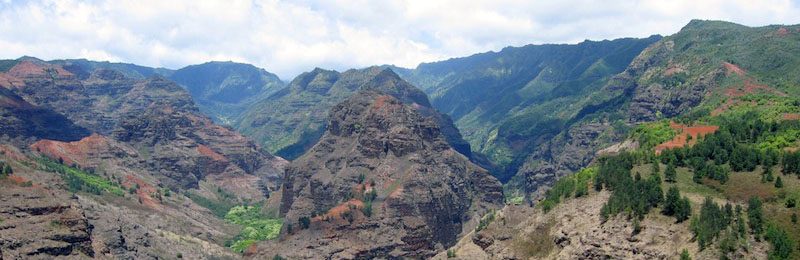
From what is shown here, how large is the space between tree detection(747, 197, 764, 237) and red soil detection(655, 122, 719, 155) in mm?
34391

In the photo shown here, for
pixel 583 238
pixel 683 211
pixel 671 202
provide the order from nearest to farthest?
pixel 683 211, pixel 671 202, pixel 583 238

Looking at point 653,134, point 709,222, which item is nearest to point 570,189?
point 709,222

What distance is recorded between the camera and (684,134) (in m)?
166

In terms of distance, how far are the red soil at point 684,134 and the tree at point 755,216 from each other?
34391 millimetres

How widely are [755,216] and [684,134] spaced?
5837 centimetres

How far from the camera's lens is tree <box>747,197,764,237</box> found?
10838 centimetres

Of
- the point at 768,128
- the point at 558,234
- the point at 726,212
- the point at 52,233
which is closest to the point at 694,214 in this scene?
the point at 726,212

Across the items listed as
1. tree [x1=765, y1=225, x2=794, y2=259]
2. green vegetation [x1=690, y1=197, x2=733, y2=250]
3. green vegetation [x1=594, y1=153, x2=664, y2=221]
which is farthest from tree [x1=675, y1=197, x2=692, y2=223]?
tree [x1=765, y1=225, x2=794, y2=259]

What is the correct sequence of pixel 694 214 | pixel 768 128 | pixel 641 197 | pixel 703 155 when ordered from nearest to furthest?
pixel 694 214 < pixel 641 197 < pixel 703 155 < pixel 768 128

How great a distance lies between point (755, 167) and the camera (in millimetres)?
127812

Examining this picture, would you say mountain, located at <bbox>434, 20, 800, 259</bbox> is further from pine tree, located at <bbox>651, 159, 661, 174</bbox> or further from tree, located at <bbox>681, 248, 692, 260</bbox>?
tree, located at <bbox>681, 248, 692, 260</bbox>

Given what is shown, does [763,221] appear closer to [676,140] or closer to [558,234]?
[558,234]

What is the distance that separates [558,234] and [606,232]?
1112 centimetres

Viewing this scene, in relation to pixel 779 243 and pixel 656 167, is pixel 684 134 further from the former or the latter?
pixel 779 243
